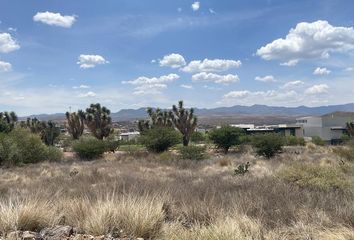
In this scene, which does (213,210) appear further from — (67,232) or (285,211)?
(67,232)

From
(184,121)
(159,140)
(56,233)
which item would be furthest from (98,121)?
(56,233)

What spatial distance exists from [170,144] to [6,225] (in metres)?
52.7

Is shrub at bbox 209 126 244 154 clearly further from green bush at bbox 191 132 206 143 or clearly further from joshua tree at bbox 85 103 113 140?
green bush at bbox 191 132 206 143

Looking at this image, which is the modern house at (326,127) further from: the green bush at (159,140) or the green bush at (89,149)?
the green bush at (89,149)

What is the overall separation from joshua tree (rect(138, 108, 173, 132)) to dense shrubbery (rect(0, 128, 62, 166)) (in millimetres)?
20488

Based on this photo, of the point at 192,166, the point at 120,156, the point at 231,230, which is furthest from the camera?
the point at 120,156

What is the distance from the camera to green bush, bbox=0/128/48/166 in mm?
43875

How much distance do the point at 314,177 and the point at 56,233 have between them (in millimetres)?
11811

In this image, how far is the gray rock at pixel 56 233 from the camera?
7.23 metres

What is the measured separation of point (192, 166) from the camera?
3903cm

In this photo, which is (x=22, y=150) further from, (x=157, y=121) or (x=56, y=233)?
(x=56, y=233)

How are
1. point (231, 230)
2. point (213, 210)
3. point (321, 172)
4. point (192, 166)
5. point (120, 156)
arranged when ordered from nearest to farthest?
point (231, 230) < point (213, 210) < point (321, 172) < point (192, 166) < point (120, 156)

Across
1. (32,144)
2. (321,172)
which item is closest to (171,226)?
(321,172)

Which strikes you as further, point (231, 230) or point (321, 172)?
point (321, 172)
